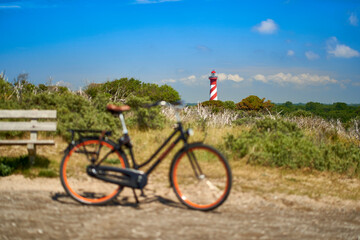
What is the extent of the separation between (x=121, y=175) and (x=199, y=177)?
111 cm

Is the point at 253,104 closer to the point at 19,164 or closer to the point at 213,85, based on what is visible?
the point at 19,164

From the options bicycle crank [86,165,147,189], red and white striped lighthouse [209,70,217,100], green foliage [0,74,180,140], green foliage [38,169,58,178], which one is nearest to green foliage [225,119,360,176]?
green foliage [0,74,180,140]

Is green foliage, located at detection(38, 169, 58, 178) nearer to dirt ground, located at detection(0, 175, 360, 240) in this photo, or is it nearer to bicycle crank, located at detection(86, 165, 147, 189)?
dirt ground, located at detection(0, 175, 360, 240)

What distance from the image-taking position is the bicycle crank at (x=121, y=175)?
4660 mm

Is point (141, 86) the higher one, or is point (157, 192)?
point (141, 86)

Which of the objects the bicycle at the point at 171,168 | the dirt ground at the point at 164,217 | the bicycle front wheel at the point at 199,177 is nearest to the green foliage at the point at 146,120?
the dirt ground at the point at 164,217

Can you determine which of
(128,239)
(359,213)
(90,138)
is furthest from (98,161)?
(359,213)

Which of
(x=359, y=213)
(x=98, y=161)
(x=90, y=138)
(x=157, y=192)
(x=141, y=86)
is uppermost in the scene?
(x=141, y=86)

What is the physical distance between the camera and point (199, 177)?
4754 millimetres

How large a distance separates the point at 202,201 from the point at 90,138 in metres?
1.86

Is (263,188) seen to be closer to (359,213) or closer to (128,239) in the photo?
(359,213)

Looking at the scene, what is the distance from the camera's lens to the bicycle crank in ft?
15.3

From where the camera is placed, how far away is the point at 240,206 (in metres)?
5.16

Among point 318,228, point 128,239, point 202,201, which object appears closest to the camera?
point 128,239
